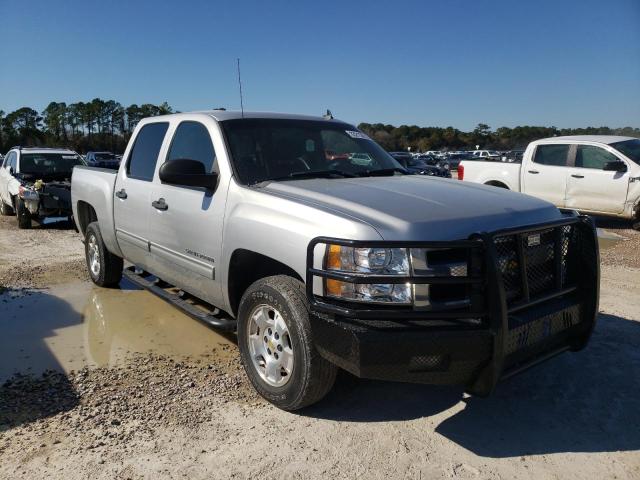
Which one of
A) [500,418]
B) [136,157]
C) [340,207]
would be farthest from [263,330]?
[136,157]

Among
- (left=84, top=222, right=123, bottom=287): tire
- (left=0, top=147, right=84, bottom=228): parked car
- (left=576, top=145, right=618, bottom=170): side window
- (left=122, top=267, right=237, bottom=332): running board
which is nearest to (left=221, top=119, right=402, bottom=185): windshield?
(left=122, top=267, right=237, bottom=332): running board

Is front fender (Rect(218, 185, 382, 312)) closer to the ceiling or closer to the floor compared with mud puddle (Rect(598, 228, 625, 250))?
closer to the ceiling

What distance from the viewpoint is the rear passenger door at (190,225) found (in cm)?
385

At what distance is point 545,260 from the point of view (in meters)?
3.23

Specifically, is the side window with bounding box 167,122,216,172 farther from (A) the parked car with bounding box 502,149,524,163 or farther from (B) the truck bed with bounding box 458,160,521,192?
(A) the parked car with bounding box 502,149,524,163

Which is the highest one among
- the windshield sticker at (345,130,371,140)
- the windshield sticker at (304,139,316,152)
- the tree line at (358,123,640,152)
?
the windshield sticker at (345,130,371,140)

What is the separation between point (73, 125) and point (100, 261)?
98.2 meters

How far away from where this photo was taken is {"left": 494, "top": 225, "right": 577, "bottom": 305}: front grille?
9.68 ft

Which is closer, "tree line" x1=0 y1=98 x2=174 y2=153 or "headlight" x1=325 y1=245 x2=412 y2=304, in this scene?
"headlight" x1=325 y1=245 x2=412 y2=304

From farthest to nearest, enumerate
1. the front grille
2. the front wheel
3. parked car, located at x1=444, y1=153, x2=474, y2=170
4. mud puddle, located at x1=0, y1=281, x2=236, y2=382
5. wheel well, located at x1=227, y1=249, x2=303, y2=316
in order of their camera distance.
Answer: parked car, located at x1=444, y1=153, x2=474, y2=170 → the front wheel → mud puddle, located at x1=0, y1=281, x2=236, y2=382 → wheel well, located at x1=227, y1=249, x2=303, y2=316 → the front grille

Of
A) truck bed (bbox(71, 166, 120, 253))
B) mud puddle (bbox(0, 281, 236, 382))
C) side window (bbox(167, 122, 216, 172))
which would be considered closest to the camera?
side window (bbox(167, 122, 216, 172))

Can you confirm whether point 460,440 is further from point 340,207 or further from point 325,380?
point 340,207

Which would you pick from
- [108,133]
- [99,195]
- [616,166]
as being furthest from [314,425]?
[108,133]

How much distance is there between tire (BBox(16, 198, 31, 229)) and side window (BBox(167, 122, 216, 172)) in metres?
7.87
